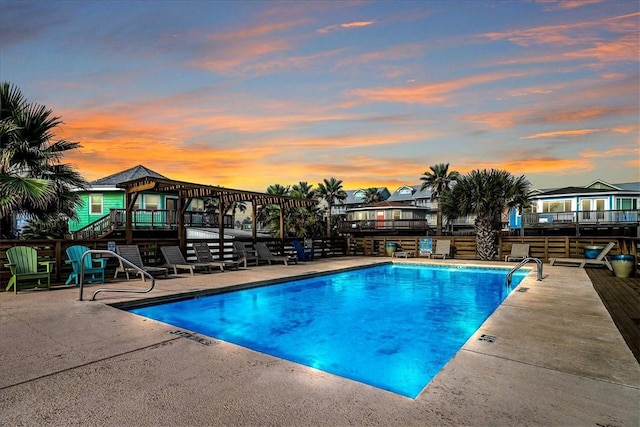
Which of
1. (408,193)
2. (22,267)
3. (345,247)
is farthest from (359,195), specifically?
(22,267)

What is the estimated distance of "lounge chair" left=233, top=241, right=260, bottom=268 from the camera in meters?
12.3

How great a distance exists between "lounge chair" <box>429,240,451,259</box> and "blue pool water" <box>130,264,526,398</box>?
5563 mm

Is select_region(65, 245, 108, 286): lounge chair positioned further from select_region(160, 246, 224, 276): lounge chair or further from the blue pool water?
the blue pool water

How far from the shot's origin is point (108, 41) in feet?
35.7

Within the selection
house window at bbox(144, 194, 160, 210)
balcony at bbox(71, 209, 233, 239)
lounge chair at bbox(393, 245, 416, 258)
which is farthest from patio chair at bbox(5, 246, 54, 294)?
house window at bbox(144, 194, 160, 210)

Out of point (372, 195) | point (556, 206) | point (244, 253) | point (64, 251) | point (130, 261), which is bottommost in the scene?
point (244, 253)

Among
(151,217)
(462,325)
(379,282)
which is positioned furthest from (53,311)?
(151,217)

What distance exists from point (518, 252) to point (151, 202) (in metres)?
18.6

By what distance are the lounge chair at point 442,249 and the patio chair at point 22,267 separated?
46.1ft

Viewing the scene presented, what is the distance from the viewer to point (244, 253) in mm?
12117

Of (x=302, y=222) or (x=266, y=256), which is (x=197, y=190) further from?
(x=302, y=222)

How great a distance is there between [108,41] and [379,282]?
35.5 ft

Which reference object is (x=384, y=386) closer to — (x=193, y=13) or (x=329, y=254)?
(x=193, y=13)

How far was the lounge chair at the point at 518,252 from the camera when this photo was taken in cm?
1447
